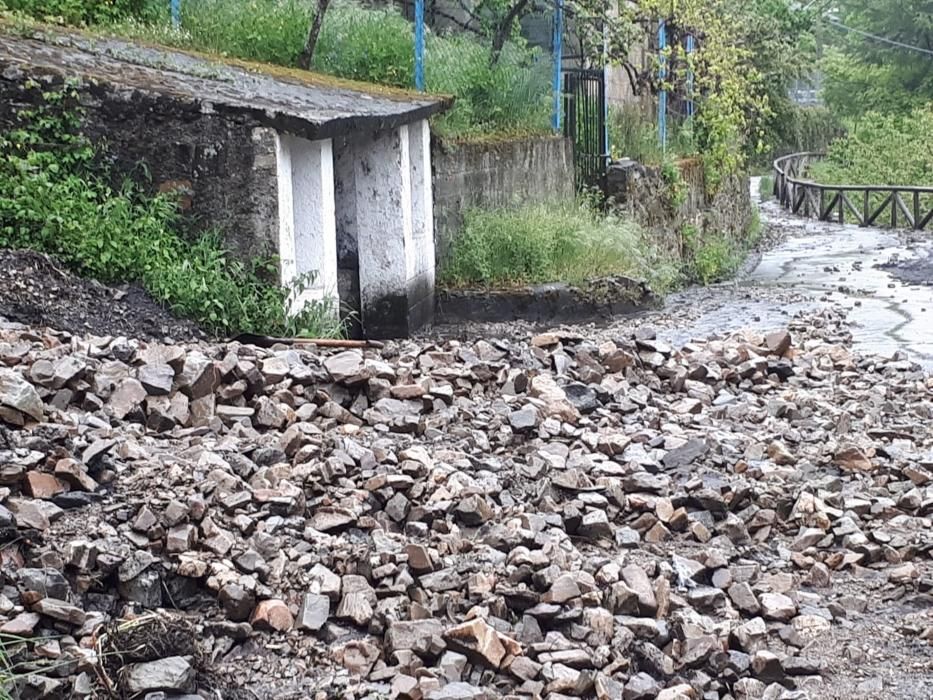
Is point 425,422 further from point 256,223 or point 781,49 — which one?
point 781,49

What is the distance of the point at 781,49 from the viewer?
27938 millimetres

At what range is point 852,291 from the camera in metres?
16.5

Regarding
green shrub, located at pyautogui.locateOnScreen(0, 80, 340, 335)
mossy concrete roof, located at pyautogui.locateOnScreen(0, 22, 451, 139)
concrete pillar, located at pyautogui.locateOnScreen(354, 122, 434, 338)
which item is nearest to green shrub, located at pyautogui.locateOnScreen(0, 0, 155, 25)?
mossy concrete roof, located at pyautogui.locateOnScreen(0, 22, 451, 139)

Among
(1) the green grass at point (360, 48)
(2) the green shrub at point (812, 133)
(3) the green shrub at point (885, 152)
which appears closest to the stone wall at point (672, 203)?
(1) the green grass at point (360, 48)

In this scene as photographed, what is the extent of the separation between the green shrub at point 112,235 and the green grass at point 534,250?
12.4 ft

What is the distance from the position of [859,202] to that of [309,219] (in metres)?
29.1

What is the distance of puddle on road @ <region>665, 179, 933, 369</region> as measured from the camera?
505 inches

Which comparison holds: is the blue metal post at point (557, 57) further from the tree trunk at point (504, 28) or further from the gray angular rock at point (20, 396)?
the gray angular rock at point (20, 396)

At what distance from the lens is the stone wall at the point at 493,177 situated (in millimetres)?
13656

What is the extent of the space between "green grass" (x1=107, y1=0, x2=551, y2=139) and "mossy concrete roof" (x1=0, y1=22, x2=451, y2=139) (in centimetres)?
92

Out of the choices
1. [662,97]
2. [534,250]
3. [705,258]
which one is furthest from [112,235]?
[662,97]

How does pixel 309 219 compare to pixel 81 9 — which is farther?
pixel 81 9

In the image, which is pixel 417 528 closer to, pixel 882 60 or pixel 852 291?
pixel 852 291

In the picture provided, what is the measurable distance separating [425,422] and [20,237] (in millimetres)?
3892
